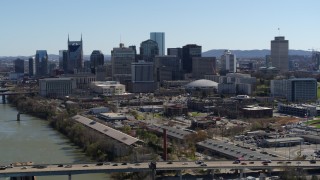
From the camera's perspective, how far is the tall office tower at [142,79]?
102ft

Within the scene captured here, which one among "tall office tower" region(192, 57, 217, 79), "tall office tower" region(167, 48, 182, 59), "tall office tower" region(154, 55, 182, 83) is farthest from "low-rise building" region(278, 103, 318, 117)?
"tall office tower" region(167, 48, 182, 59)

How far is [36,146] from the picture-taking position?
1416 cm

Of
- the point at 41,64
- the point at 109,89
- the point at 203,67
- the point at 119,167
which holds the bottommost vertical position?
the point at 119,167

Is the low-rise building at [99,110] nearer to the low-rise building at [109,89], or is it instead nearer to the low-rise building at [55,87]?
the low-rise building at [109,89]

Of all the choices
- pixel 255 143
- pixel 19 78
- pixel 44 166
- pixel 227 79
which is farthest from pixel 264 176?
pixel 19 78

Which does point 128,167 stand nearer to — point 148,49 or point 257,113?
point 257,113

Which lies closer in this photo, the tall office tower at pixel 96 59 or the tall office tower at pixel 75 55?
the tall office tower at pixel 96 59

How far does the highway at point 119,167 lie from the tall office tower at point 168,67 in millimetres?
26152

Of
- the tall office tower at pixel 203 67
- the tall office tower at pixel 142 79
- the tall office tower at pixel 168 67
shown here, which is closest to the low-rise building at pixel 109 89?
the tall office tower at pixel 142 79

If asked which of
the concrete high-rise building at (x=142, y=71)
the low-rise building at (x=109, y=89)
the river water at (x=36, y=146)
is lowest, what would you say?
the river water at (x=36, y=146)

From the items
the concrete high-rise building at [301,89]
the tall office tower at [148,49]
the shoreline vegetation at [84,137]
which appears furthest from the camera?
the tall office tower at [148,49]

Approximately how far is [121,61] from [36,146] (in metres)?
23.3

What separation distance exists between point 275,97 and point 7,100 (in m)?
14.4

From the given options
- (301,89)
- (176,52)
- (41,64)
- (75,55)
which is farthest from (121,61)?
(301,89)
